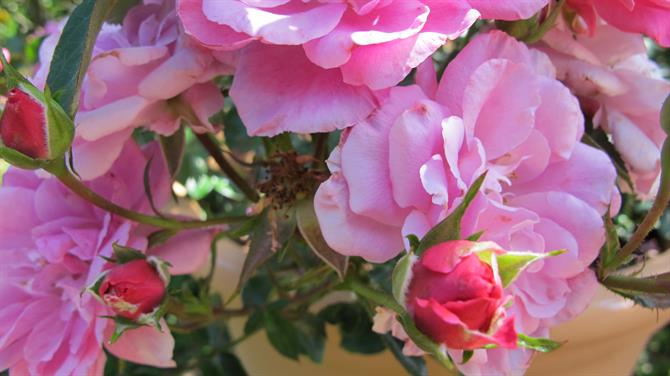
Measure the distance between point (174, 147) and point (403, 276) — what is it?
161 millimetres

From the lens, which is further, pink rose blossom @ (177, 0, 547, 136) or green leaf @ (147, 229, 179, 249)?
green leaf @ (147, 229, 179, 249)

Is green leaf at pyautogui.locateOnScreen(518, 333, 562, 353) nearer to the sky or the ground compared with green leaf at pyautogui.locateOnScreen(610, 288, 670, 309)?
nearer to the sky

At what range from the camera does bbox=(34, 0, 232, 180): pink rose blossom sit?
0.98 ft

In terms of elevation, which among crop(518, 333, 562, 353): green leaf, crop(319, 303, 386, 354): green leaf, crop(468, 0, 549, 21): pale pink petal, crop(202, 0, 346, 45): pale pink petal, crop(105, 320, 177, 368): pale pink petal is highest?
crop(202, 0, 346, 45): pale pink petal

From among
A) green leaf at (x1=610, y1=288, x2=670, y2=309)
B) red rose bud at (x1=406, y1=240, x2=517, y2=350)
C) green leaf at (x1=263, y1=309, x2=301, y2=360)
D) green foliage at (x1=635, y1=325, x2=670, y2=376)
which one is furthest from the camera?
green foliage at (x1=635, y1=325, x2=670, y2=376)

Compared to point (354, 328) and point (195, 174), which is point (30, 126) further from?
point (195, 174)

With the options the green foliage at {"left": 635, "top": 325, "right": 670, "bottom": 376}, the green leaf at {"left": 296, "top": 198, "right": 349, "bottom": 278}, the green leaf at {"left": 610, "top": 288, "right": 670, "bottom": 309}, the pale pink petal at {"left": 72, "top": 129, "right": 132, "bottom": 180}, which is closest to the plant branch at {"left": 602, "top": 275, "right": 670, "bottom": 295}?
the green leaf at {"left": 610, "top": 288, "right": 670, "bottom": 309}

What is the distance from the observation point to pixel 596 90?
0.34 meters

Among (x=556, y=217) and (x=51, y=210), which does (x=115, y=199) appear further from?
(x=556, y=217)

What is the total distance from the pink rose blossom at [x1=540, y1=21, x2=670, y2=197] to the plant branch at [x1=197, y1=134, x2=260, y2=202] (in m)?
0.16

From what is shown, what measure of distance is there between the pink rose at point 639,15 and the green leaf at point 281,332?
0.79 ft

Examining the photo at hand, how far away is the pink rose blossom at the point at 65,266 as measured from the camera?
13.1 inches

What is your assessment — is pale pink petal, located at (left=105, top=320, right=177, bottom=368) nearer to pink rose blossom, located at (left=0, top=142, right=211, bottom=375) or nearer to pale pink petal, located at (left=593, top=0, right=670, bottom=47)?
pink rose blossom, located at (left=0, top=142, right=211, bottom=375)

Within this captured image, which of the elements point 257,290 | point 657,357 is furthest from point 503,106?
point 657,357
